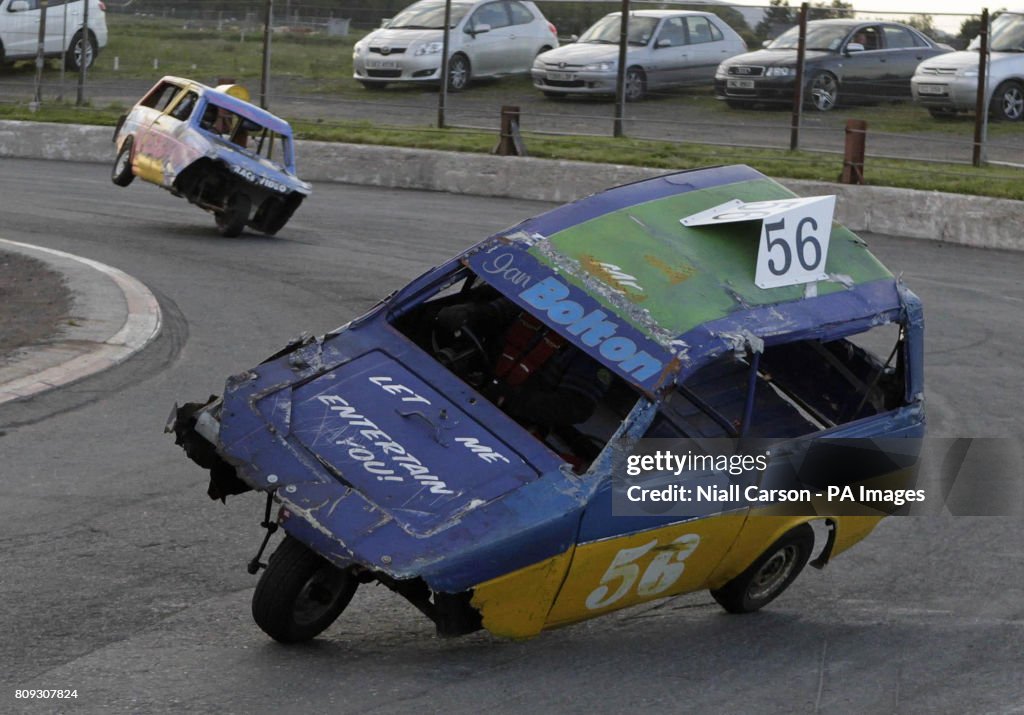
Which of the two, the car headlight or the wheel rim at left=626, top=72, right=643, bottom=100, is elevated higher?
the car headlight

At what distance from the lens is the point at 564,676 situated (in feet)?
18.8

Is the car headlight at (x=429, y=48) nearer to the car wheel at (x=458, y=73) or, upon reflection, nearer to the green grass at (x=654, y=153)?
the car wheel at (x=458, y=73)

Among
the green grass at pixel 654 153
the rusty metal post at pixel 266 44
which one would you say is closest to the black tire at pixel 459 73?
the green grass at pixel 654 153

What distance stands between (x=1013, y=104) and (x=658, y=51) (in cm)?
496

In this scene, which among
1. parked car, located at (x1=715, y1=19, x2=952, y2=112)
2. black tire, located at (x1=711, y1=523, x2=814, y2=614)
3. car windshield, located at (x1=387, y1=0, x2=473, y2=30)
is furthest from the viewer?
car windshield, located at (x1=387, y1=0, x2=473, y2=30)

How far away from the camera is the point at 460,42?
23.3m

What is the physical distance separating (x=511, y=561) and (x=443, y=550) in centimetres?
26

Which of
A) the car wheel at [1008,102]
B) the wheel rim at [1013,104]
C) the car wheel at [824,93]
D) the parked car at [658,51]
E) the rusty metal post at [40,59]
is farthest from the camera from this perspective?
the rusty metal post at [40,59]

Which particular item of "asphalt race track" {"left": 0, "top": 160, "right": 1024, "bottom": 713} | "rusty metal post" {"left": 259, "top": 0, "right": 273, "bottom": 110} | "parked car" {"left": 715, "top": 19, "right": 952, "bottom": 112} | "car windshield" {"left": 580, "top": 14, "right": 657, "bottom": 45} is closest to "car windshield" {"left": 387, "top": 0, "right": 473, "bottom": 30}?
"rusty metal post" {"left": 259, "top": 0, "right": 273, "bottom": 110}

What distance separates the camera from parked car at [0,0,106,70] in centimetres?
2527

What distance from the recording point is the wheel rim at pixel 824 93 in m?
20.3

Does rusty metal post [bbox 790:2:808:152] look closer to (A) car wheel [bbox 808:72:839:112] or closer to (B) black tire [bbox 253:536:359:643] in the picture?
(A) car wheel [bbox 808:72:839:112]

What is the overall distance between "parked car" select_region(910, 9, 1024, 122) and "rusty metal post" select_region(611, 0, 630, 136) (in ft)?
13.2

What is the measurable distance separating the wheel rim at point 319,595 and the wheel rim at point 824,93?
15728mm
